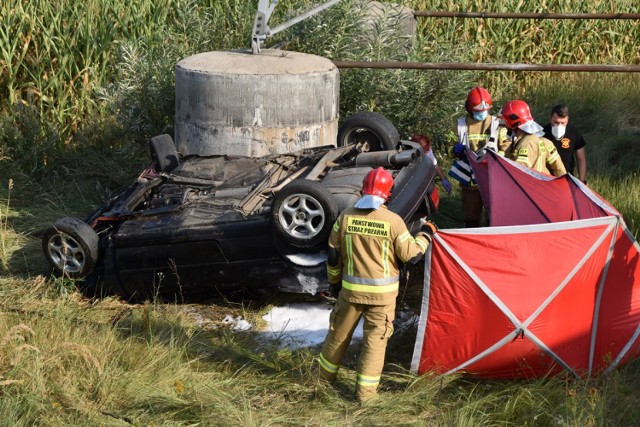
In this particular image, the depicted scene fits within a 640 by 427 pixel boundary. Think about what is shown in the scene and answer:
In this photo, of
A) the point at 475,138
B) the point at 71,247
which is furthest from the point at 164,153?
the point at 475,138

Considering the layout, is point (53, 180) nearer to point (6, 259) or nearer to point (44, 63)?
point (44, 63)

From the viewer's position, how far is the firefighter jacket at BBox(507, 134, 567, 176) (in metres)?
7.68

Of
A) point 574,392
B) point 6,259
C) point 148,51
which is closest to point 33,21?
point 148,51

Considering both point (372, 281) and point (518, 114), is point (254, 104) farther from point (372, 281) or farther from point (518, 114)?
point (372, 281)

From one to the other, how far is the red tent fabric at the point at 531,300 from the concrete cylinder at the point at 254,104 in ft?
10.3

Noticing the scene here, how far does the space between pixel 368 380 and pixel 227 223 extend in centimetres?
190

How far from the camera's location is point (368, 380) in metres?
5.88

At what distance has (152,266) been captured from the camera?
24.5 feet

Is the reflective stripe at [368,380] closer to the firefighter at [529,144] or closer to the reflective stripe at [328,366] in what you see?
the reflective stripe at [328,366]

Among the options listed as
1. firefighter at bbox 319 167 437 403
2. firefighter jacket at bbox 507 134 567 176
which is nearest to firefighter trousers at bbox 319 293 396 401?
firefighter at bbox 319 167 437 403

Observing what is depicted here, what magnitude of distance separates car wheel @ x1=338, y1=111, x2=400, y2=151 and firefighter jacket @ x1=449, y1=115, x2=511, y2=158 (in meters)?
0.59

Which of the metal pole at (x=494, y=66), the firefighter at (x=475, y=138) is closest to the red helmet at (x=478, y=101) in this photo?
the firefighter at (x=475, y=138)

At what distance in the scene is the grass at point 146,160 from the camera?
568 centimetres

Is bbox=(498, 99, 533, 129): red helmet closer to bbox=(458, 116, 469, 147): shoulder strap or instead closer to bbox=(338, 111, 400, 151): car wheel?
bbox=(458, 116, 469, 147): shoulder strap
